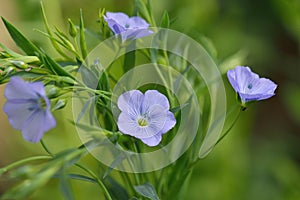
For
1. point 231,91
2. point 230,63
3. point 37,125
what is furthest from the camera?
point 231,91

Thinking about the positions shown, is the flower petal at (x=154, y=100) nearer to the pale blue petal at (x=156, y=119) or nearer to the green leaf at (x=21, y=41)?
the pale blue petal at (x=156, y=119)

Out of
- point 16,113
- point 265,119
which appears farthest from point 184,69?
point 265,119

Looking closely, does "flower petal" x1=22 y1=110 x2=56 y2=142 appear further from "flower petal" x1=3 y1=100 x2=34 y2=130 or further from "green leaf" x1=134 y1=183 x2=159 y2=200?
"green leaf" x1=134 y1=183 x2=159 y2=200

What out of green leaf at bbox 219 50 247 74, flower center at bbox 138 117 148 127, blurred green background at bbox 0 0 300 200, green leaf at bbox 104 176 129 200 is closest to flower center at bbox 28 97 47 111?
flower center at bbox 138 117 148 127

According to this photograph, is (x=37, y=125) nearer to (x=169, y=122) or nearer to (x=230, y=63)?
(x=169, y=122)

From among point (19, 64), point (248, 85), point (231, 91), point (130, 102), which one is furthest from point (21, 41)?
point (231, 91)

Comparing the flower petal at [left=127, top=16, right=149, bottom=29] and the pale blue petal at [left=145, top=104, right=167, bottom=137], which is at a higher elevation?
the flower petal at [left=127, top=16, right=149, bottom=29]

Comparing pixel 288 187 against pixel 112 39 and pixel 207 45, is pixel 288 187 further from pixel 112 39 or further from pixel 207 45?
pixel 112 39
